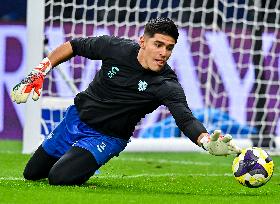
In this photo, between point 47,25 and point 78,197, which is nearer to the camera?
point 78,197

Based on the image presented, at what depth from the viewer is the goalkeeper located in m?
7.22

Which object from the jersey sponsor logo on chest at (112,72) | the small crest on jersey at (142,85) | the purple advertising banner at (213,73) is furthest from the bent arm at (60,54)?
the purple advertising banner at (213,73)

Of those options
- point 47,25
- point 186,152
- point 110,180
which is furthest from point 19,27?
point 110,180

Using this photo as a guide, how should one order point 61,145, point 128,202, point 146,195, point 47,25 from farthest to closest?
1. point 47,25
2. point 61,145
3. point 146,195
4. point 128,202

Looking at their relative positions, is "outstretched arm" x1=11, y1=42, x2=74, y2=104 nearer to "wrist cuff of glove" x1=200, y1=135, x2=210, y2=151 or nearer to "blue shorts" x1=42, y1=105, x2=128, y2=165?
"blue shorts" x1=42, y1=105, x2=128, y2=165

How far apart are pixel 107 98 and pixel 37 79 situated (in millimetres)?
578

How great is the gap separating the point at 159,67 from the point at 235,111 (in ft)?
16.7

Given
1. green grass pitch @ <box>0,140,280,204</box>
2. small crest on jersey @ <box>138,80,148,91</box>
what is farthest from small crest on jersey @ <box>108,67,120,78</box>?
green grass pitch @ <box>0,140,280,204</box>

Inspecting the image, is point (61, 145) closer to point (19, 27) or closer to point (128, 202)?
point (128, 202)

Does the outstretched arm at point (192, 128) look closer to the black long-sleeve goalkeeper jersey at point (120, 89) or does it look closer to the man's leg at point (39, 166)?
the black long-sleeve goalkeeper jersey at point (120, 89)

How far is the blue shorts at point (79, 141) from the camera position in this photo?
752 centimetres

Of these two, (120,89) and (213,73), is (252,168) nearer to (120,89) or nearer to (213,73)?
(120,89)

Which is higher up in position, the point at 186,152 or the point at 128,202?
the point at 128,202

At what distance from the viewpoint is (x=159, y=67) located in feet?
23.8
